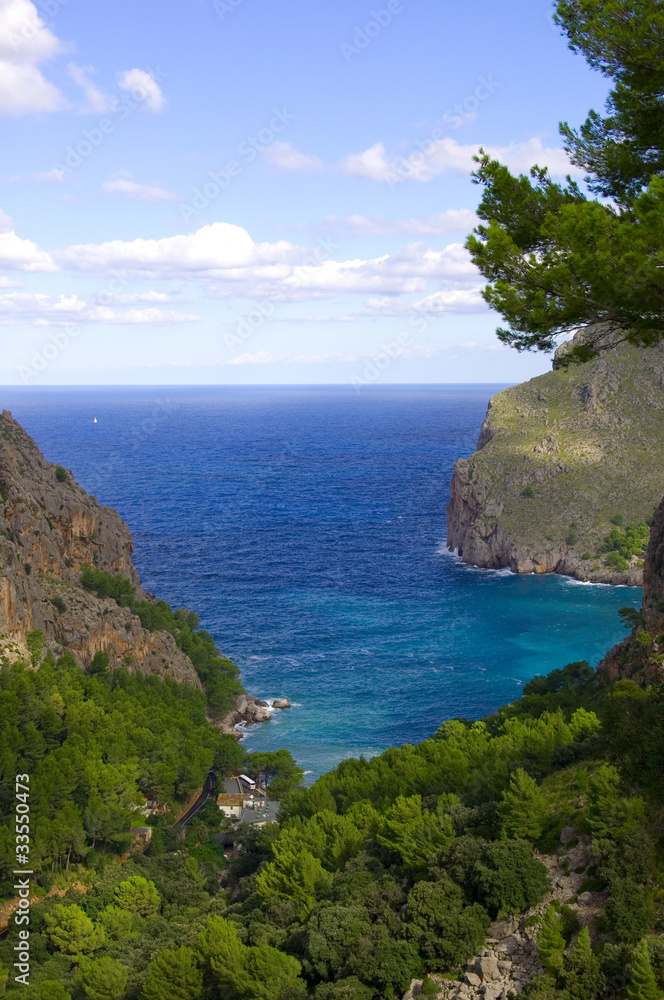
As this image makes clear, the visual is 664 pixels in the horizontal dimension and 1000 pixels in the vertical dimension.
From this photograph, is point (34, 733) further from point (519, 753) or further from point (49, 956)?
point (519, 753)

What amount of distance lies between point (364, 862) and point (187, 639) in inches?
2121

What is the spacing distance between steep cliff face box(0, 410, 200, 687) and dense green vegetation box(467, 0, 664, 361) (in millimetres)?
54234

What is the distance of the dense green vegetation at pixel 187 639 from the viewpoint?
81419 mm

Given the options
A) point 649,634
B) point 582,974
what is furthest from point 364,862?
point 649,634

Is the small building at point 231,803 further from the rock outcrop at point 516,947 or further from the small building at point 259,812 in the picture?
the rock outcrop at point 516,947

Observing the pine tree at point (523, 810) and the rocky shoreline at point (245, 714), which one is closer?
the pine tree at point (523, 810)

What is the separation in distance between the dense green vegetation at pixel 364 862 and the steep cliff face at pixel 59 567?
25.7ft

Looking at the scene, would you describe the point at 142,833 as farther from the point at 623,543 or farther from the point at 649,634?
the point at 623,543

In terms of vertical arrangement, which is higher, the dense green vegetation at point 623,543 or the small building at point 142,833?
the dense green vegetation at point 623,543

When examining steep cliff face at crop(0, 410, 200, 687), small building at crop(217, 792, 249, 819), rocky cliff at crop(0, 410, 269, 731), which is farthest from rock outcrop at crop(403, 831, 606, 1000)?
steep cliff face at crop(0, 410, 200, 687)

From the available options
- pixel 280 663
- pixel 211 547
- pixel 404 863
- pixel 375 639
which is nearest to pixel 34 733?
pixel 404 863

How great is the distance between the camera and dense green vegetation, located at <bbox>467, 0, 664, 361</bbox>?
20.5 m

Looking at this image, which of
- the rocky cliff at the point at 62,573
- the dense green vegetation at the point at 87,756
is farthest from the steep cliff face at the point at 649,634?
the rocky cliff at the point at 62,573

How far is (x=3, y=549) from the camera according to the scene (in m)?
69.6
